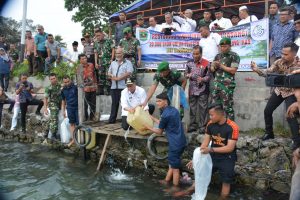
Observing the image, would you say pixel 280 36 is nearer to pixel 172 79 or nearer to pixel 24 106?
pixel 172 79

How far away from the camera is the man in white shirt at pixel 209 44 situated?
8266 millimetres

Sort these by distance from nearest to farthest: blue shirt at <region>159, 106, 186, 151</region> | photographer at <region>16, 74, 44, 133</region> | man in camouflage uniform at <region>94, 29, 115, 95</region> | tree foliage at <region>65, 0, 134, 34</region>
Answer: blue shirt at <region>159, 106, 186, 151</region> → man in camouflage uniform at <region>94, 29, 115, 95</region> → photographer at <region>16, 74, 44, 133</region> → tree foliage at <region>65, 0, 134, 34</region>

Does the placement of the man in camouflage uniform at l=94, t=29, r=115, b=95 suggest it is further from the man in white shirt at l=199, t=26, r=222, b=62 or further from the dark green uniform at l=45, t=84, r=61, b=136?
the man in white shirt at l=199, t=26, r=222, b=62

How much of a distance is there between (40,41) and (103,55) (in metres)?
4.79

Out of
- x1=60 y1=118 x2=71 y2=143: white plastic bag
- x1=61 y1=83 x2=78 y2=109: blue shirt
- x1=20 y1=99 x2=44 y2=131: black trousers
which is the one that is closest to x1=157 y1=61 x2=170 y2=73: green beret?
x1=61 y1=83 x2=78 y2=109: blue shirt

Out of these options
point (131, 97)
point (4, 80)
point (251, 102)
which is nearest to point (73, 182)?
point (131, 97)

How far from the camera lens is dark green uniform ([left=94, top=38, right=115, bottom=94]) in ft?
33.2

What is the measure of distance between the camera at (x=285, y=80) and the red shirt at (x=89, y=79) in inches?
251

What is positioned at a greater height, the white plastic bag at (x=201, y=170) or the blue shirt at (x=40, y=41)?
the blue shirt at (x=40, y=41)

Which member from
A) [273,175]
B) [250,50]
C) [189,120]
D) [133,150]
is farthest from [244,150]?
[133,150]

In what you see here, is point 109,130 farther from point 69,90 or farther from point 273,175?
point 273,175

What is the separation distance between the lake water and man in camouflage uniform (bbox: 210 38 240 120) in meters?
1.79

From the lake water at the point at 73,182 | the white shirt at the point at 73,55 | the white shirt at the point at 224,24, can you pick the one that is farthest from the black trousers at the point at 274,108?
the white shirt at the point at 73,55

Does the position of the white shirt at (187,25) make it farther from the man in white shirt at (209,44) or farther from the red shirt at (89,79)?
the red shirt at (89,79)
